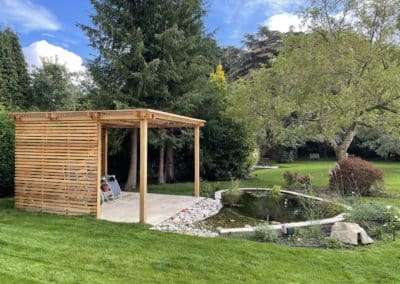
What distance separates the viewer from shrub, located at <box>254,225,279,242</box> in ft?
19.4

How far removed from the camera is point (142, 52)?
11.5 m

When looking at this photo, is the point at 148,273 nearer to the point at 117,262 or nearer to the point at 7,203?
the point at 117,262

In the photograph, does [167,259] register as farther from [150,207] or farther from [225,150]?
[225,150]

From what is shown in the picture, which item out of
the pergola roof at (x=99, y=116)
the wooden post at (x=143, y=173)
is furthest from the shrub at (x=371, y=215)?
the pergola roof at (x=99, y=116)

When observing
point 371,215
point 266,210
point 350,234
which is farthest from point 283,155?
point 350,234

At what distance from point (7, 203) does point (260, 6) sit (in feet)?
35.7

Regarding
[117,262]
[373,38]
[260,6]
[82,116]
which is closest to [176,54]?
[260,6]

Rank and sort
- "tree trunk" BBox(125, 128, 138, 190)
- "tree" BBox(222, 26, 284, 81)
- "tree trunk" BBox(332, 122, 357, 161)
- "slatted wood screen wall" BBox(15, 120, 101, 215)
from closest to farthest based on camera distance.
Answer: "slatted wood screen wall" BBox(15, 120, 101, 215), "tree trunk" BBox(332, 122, 357, 161), "tree trunk" BBox(125, 128, 138, 190), "tree" BBox(222, 26, 284, 81)

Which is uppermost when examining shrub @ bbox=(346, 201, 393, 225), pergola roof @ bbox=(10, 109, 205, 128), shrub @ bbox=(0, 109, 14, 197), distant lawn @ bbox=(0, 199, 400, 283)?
pergola roof @ bbox=(10, 109, 205, 128)

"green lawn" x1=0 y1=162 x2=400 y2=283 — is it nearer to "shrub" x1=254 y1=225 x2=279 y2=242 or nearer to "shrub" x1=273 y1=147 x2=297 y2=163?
"shrub" x1=254 y1=225 x2=279 y2=242

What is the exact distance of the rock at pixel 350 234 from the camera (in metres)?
5.65

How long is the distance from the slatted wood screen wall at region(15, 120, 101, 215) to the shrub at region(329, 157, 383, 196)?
24.1 feet

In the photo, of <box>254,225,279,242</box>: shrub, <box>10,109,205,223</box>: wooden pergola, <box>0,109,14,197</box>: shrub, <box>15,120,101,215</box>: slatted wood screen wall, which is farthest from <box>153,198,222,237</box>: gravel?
<box>0,109,14,197</box>: shrub

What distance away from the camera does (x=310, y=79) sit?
1173 centimetres
